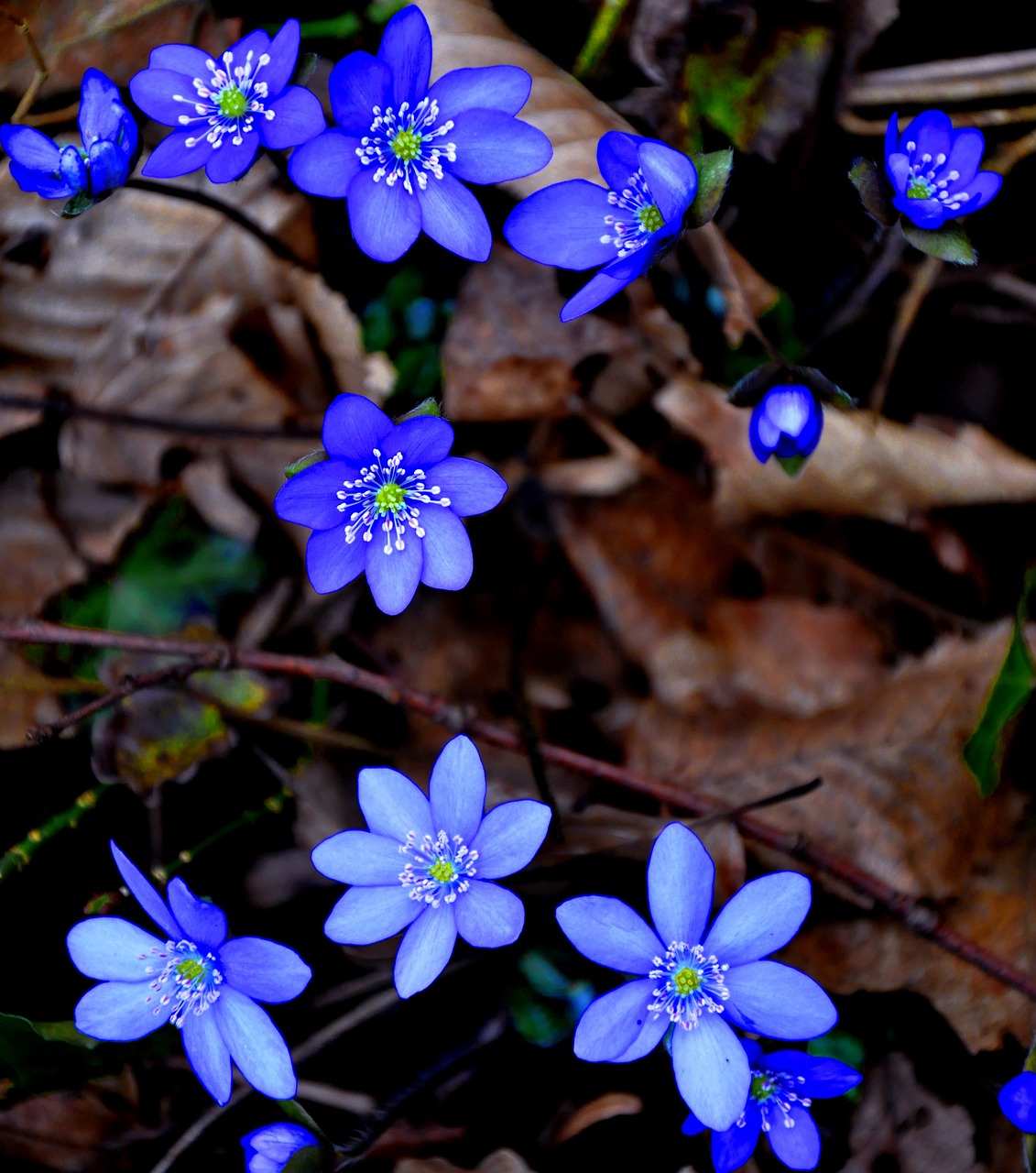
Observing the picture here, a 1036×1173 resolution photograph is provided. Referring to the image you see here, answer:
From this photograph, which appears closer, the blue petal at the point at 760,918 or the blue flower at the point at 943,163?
the blue petal at the point at 760,918

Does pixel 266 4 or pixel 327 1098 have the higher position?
pixel 266 4

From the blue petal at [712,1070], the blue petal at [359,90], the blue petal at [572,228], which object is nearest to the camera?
the blue petal at [712,1070]

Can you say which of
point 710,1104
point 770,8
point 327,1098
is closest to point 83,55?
point 770,8

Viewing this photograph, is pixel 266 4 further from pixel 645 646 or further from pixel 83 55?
pixel 645 646

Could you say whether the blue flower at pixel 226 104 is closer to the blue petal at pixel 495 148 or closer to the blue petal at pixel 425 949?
the blue petal at pixel 495 148

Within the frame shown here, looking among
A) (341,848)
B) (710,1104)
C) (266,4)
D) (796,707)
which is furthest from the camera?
(266,4)

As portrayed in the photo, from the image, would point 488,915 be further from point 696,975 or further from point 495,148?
point 495,148

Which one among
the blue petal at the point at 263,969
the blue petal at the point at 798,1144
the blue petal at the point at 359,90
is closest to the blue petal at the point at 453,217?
the blue petal at the point at 359,90
